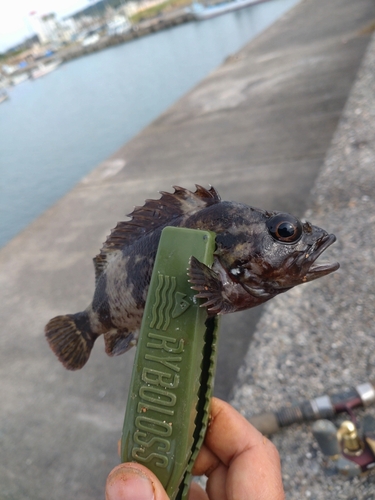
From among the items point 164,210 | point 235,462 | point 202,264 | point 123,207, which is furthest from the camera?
point 123,207

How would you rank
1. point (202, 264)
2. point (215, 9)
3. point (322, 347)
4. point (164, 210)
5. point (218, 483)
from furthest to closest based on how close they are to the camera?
1. point (215, 9)
2. point (322, 347)
3. point (218, 483)
4. point (164, 210)
5. point (202, 264)

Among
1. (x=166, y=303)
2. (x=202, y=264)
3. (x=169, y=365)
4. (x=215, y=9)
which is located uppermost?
(x=202, y=264)

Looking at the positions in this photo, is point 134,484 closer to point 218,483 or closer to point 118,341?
point 118,341

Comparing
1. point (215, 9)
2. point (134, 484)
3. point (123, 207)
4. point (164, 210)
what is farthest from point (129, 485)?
point (215, 9)

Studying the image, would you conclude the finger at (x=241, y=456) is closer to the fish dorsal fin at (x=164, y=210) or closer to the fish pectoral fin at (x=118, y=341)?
the fish pectoral fin at (x=118, y=341)

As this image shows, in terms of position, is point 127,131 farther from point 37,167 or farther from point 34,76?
point 34,76

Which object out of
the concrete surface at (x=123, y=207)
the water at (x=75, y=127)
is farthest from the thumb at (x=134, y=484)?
the water at (x=75, y=127)
